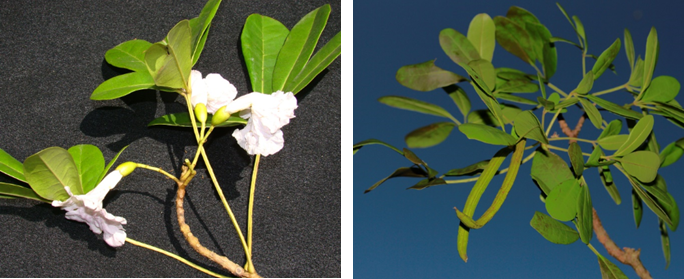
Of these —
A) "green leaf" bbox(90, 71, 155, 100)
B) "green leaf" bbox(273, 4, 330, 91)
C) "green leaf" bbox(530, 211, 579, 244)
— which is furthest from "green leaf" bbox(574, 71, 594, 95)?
"green leaf" bbox(90, 71, 155, 100)

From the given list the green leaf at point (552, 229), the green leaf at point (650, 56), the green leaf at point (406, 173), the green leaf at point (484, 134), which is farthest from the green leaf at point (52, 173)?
the green leaf at point (650, 56)

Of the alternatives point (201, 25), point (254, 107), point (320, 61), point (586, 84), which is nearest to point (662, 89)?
point (586, 84)

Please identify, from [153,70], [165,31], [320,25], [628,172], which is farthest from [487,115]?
[165,31]

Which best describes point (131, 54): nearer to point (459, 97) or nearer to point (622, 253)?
point (459, 97)

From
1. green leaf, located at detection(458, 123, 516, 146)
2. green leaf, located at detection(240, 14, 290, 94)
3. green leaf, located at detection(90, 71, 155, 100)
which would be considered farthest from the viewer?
green leaf, located at detection(240, 14, 290, 94)

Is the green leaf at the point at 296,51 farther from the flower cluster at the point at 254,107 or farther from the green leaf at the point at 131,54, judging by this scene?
the green leaf at the point at 131,54

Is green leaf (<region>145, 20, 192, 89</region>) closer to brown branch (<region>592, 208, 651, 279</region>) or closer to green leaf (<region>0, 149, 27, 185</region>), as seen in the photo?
green leaf (<region>0, 149, 27, 185</region>)
